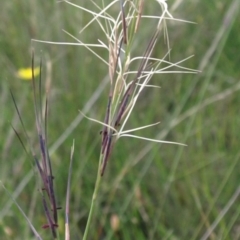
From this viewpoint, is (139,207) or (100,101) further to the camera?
(100,101)

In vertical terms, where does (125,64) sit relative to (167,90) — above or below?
above

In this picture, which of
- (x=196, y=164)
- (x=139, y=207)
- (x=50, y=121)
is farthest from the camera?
(x=50, y=121)

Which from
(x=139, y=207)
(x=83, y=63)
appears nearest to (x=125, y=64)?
(x=139, y=207)

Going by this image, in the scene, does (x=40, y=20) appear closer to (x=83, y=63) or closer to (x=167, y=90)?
(x=83, y=63)

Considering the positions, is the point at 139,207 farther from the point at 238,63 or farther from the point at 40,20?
the point at 40,20

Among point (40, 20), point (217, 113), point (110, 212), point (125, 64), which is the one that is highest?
point (125, 64)

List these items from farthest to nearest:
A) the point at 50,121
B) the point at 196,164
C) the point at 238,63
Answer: the point at 238,63 < the point at 50,121 < the point at 196,164
